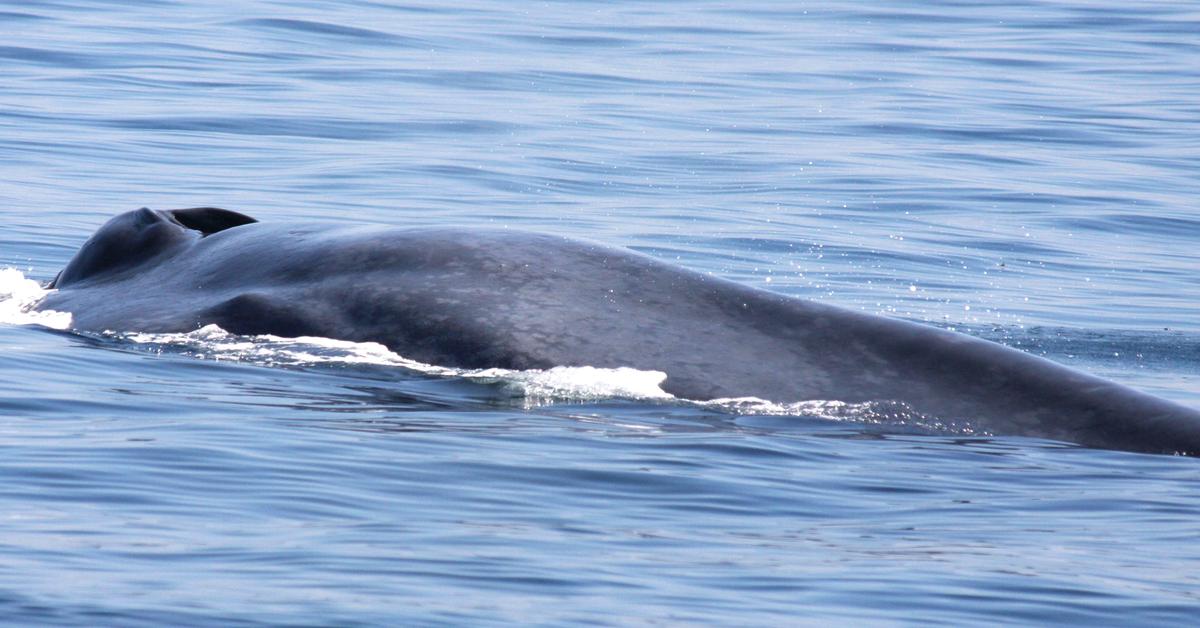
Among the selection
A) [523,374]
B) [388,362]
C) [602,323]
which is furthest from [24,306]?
[602,323]

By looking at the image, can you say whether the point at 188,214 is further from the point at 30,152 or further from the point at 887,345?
the point at 30,152

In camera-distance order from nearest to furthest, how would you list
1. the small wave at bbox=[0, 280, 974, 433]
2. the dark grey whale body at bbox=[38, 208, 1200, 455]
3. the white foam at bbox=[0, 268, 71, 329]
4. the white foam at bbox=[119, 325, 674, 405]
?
the dark grey whale body at bbox=[38, 208, 1200, 455] < the small wave at bbox=[0, 280, 974, 433] < the white foam at bbox=[119, 325, 674, 405] < the white foam at bbox=[0, 268, 71, 329]

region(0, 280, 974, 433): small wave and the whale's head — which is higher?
the whale's head

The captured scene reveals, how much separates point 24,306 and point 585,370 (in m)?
4.15

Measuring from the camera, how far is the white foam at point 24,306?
11.6 metres

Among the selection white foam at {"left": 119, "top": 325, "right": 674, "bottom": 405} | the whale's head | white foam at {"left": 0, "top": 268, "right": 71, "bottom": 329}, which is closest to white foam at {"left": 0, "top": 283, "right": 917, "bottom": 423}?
white foam at {"left": 119, "top": 325, "right": 674, "bottom": 405}

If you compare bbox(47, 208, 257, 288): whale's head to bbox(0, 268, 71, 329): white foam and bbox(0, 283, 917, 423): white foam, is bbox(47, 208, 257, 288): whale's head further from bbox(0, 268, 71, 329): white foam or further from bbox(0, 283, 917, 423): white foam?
bbox(0, 283, 917, 423): white foam

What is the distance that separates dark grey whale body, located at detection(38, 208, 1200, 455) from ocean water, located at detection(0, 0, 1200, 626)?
5.6 inches

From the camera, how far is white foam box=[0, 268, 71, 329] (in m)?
11.6

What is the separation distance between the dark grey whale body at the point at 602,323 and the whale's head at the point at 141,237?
0.75ft

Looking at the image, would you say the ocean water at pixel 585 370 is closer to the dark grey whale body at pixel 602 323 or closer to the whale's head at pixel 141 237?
the dark grey whale body at pixel 602 323

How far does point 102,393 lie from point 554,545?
11.3 feet

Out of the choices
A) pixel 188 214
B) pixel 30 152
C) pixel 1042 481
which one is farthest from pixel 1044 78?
pixel 1042 481

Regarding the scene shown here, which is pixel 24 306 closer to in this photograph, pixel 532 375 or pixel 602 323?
pixel 532 375
